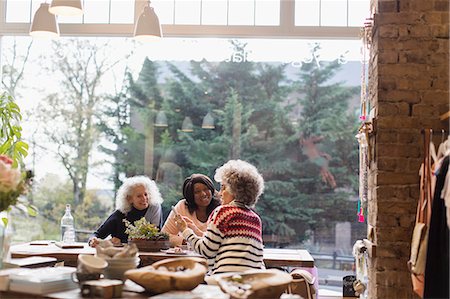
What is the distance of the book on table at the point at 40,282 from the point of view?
97.4 inches

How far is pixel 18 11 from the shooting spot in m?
5.40

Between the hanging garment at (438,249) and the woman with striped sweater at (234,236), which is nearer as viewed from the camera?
the hanging garment at (438,249)

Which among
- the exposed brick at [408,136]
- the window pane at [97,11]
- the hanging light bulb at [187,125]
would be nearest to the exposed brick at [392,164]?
the exposed brick at [408,136]

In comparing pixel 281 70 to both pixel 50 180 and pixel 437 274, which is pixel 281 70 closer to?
pixel 50 180

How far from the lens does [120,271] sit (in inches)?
103

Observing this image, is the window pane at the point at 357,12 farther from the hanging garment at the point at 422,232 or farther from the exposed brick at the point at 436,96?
the hanging garment at the point at 422,232

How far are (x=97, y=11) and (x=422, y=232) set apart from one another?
3.52 m

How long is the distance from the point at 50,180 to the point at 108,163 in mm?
580

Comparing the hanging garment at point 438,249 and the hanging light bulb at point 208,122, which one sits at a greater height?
the hanging light bulb at point 208,122

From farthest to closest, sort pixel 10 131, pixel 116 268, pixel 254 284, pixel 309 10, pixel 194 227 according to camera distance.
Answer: pixel 309 10, pixel 10 131, pixel 194 227, pixel 116 268, pixel 254 284

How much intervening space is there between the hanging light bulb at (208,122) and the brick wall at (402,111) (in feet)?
7.24

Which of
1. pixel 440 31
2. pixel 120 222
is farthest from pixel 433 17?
pixel 120 222

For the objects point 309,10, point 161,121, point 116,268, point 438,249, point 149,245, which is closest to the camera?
point 116,268

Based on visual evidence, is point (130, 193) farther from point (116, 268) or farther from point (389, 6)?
point (389, 6)
